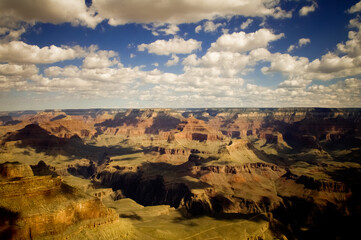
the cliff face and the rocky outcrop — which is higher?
the rocky outcrop

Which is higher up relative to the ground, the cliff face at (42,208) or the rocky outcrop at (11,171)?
the rocky outcrop at (11,171)

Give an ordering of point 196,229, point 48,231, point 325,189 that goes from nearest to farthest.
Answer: point 48,231 < point 196,229 < point 325,189

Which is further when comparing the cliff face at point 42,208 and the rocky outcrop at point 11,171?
the rocky outcrop at point 11,171

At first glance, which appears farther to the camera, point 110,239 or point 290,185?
point 290,185

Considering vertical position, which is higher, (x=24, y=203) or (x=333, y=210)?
(x=24, y=203)

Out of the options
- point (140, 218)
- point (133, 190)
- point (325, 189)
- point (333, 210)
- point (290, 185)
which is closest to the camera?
point (140, 218)

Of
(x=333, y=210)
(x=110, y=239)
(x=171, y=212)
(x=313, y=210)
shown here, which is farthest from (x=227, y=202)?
(x=110, y=239)

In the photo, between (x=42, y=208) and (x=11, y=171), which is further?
(x=11, y=171)

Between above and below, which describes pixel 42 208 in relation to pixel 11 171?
below

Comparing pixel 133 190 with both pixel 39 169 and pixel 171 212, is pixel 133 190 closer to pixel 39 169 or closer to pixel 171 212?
pixel 171 212

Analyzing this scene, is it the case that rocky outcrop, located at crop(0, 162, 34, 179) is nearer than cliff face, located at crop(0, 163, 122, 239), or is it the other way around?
cliff face, located at crop(0, 163, 122, 239)

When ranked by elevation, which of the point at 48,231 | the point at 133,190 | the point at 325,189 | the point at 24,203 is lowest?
the point at 133,190
